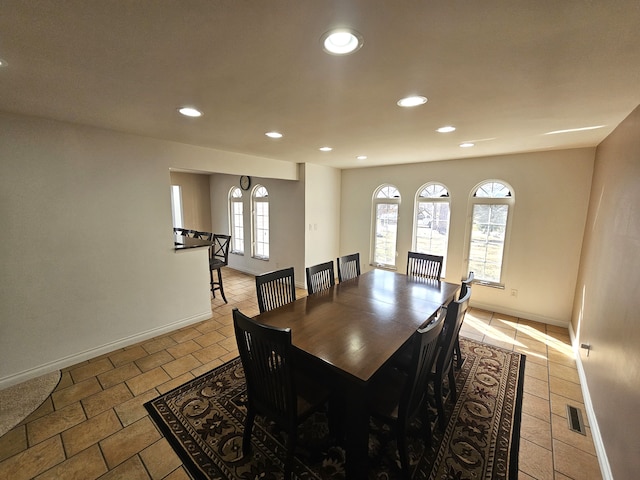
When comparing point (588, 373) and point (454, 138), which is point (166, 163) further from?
point (588, 373)

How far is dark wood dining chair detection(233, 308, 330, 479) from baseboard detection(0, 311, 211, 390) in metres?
2.05

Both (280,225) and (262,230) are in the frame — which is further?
(262,230)

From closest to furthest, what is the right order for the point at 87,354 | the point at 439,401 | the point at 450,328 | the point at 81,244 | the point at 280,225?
the point at 450,328, the point at 439,401, the point at 81,244, the point at 87,354, the point at 280,225

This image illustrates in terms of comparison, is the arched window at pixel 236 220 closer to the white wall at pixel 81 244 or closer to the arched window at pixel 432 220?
the white wall at pixel 81 244

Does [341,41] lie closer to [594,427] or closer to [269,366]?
[269,366]

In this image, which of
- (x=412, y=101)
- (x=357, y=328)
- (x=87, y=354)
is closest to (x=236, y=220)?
(x=87, y=354)

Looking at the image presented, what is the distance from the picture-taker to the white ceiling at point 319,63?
0.98 meters

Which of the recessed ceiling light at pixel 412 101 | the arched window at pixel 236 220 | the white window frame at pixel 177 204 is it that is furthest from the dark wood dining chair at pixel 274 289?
the white window frame at pixel 177 204

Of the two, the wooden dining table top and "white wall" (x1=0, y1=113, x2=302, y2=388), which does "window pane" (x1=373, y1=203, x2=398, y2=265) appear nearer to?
the wooden dining table top

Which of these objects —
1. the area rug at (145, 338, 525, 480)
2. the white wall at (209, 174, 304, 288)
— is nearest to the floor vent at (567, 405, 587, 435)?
the area rug at (145, 338, 525, 480)

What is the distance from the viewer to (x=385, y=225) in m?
5.07

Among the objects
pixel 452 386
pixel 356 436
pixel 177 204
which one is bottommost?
pixel 452 386

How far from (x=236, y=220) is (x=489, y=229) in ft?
16.4

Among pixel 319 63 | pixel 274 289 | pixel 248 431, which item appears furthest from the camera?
pixel 274 289
